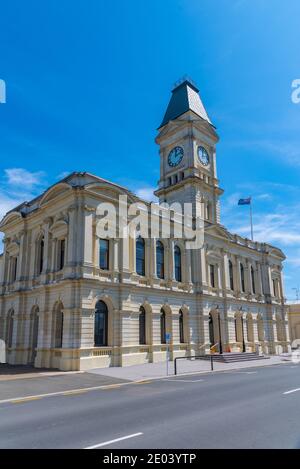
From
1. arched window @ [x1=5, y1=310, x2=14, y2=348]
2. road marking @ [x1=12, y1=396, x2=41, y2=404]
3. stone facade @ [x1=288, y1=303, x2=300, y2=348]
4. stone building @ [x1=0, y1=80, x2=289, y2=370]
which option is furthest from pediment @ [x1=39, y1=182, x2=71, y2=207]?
stone facade @ [x1=288, y1=303, x2=300, y2=348]

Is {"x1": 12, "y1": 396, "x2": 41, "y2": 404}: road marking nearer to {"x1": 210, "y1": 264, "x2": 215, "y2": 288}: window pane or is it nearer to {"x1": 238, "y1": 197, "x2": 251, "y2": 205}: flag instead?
{"x1": 210, "y1": 264, "x2": 215, "y2": 288}: window pane

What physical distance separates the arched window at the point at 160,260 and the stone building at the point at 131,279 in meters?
0.09

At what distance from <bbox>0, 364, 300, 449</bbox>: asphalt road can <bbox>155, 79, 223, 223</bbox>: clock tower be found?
83.6 feet

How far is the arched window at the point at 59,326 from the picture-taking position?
24.5m

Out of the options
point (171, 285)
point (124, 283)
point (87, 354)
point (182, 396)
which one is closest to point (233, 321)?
point (171, 285)

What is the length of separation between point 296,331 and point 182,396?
177 ft

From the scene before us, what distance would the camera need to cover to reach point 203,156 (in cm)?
4066

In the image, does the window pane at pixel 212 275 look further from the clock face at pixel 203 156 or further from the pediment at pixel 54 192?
the pediment at pixel 54 192

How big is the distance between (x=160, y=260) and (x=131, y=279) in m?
4.68

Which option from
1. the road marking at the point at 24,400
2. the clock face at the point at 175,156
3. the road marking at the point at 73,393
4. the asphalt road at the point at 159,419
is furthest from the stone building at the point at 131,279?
the asphalt road at the point at 159,419

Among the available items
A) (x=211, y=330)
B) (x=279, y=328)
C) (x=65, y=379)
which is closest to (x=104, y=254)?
(x=65, y=379)

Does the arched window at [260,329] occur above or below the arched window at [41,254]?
below

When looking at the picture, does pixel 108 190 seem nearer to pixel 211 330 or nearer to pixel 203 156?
pixel 211 330

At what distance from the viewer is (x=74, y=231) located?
24.1 metres
